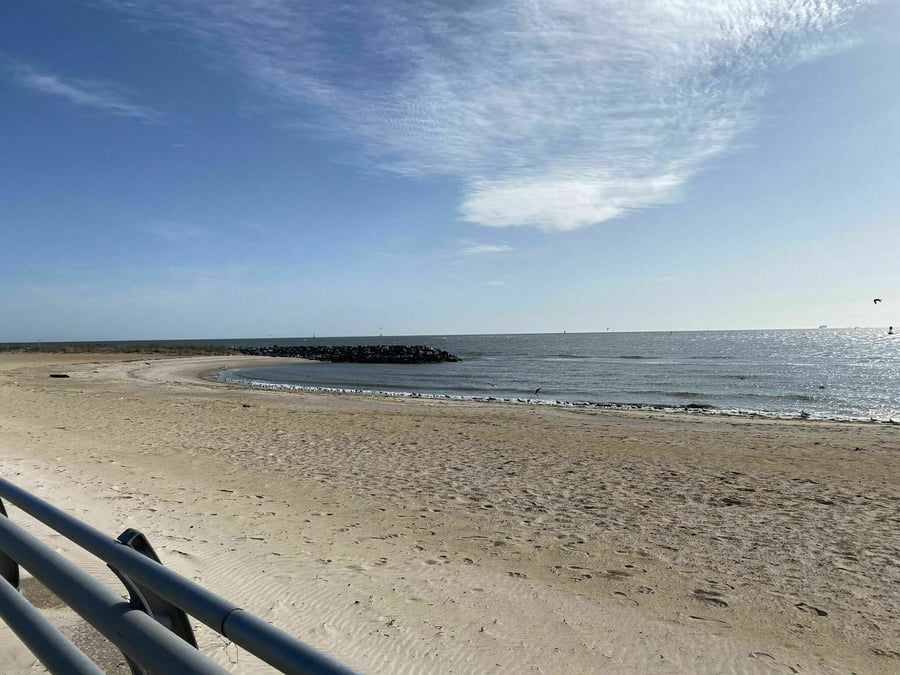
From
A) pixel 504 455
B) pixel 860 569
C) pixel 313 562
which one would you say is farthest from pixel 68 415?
pixel 860 569

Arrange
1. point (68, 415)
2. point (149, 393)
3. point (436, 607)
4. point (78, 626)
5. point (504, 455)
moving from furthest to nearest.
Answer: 1. point (149, 393)
2. point (68, 415)
3. point (504, 455)
4. point (436, 607)
5. point (78, 626)

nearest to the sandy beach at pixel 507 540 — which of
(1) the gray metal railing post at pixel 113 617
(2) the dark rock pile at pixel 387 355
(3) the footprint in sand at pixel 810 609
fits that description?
(3) the footprint in sand at pixel 810 609

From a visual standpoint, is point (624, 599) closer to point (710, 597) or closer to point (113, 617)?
point (710, 597)

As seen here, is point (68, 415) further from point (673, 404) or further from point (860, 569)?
point (673, 404)

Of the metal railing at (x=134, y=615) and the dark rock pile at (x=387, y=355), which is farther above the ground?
the metal railing at (x=134, y=615)

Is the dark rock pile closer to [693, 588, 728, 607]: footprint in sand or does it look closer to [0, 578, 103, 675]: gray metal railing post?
[693, 588, 728, 607]: footprint in sand

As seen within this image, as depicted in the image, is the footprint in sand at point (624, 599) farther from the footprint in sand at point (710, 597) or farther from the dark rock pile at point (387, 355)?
the dark rock pile at point (387, 355)

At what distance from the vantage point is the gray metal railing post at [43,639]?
5.17 ft

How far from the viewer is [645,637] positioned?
4.20 metres

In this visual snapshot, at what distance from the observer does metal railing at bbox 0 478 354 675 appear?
1.25m

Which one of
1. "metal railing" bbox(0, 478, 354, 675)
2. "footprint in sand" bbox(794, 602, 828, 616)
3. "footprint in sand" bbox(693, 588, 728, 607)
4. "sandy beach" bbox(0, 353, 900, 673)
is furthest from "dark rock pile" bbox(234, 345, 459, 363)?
"metal railing" bbox(0, 478, 354, 675)

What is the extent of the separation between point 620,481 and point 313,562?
5592mm

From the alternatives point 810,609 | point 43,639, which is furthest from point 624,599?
point 43,639

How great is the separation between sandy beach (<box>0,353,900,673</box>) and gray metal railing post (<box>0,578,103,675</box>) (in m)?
1.62
